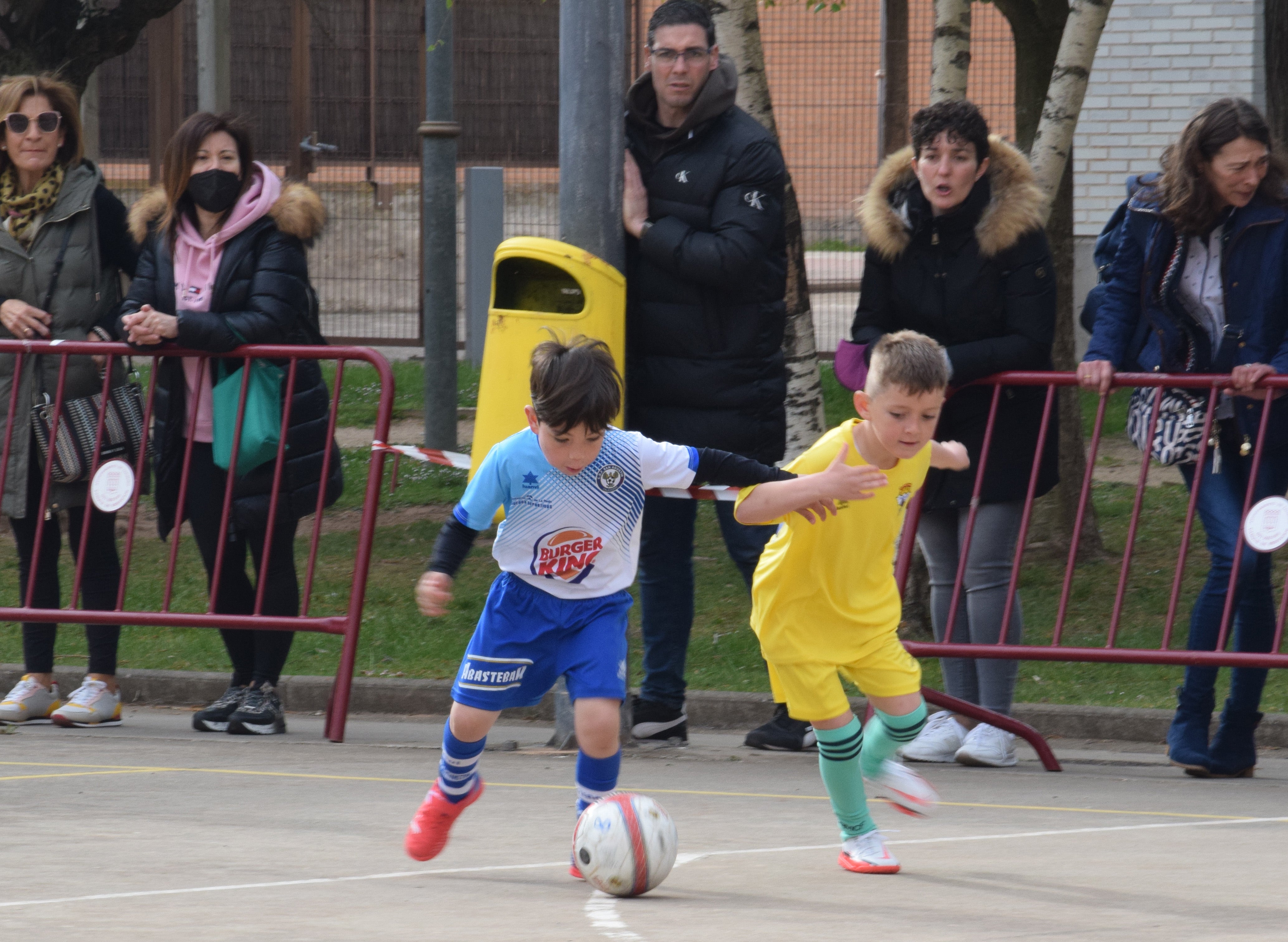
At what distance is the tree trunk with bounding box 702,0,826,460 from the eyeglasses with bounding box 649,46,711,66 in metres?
2.09

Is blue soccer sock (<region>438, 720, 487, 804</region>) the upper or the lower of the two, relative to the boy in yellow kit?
lower

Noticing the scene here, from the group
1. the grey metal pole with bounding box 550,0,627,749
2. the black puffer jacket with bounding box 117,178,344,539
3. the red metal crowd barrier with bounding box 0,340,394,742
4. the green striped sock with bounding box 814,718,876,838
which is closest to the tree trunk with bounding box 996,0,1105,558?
the grey metal pole with bounding box 550,0,627,749

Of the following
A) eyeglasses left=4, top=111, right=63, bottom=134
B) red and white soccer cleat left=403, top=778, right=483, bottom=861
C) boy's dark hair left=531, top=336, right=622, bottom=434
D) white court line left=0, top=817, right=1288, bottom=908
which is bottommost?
white court line left=0, top=817, right=1288, bottom=908

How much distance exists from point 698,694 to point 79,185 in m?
2.93

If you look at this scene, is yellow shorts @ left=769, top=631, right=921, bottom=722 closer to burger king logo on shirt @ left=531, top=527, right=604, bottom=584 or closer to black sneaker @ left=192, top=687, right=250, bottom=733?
burger king logo on shirt @ left=531, top=527, right=604, bottom=584

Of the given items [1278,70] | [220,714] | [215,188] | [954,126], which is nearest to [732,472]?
[954,126]

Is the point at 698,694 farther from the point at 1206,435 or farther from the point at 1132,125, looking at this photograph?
the point at 1132,125

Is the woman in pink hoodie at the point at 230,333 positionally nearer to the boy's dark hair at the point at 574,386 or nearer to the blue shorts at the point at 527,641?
the blue shorts at the point at 527,641

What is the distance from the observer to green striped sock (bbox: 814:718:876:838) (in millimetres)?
4488

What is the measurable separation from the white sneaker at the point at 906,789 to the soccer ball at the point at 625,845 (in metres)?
0.75

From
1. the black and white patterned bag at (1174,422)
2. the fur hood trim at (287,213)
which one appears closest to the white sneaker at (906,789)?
the black and white patterned bag at (1174,422)

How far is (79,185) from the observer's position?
652 cm

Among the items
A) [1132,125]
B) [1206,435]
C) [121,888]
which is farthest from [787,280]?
[1132,125]

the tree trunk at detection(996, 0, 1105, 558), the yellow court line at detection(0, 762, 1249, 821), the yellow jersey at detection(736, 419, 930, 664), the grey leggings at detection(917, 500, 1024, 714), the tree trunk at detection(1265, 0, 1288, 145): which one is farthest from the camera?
the tree trunk at detection(1265, 0, 1288, 145)
